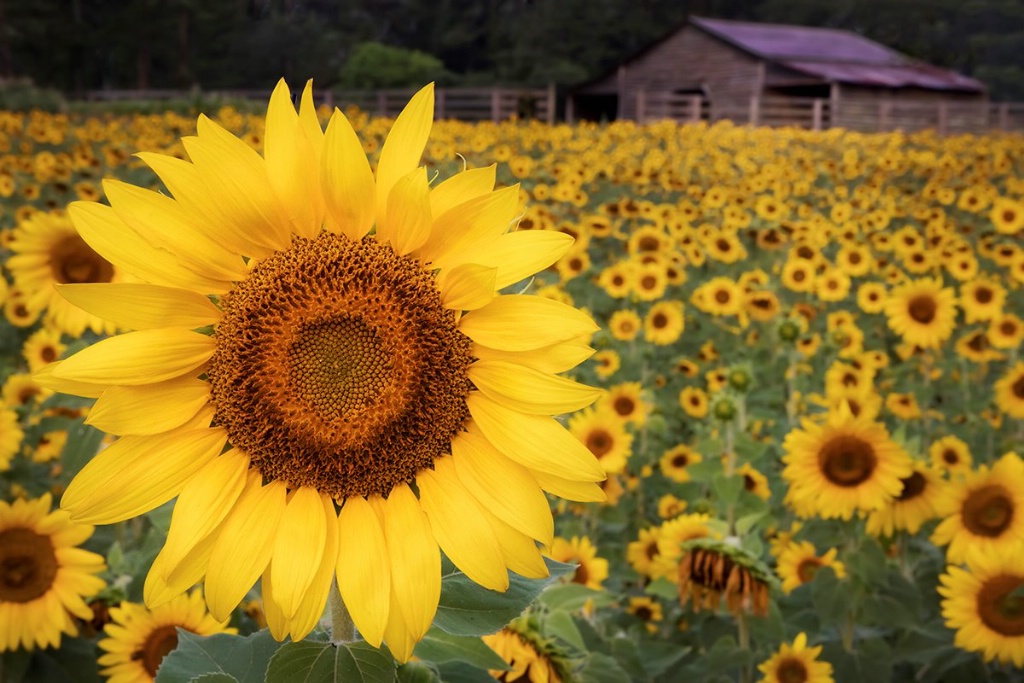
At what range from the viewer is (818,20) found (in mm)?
48969

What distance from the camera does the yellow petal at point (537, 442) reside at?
82cm

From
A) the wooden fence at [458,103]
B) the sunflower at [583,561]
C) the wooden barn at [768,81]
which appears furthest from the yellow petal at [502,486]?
the wooden barn at [768,81]

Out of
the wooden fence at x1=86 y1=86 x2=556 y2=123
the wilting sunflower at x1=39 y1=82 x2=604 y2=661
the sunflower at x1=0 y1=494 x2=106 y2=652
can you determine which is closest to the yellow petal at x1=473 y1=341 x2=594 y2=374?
the wilting sunflower at x1=39 y1=82 x2=604 y2=661

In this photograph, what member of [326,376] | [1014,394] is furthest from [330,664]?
[1014,394]

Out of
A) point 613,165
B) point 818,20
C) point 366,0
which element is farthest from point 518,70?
point 613,165

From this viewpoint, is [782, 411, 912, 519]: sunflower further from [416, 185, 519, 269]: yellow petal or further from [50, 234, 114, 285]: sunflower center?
[50, 234, 114, 285]: sunflower center

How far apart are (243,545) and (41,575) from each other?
897mm

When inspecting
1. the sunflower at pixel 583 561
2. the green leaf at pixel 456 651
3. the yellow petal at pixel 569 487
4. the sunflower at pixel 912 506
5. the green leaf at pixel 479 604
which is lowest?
the sunflower at pixel 583 561

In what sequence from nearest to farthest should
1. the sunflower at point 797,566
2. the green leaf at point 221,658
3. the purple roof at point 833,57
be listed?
1. the green leaf at point 221,658
2. the sunflower at point 797,566
3. the purple roof at point 833,57

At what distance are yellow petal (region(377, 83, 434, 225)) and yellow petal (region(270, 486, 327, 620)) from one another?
28 centimetres

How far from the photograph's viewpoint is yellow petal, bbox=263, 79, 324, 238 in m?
0.85

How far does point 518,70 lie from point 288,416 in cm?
4233

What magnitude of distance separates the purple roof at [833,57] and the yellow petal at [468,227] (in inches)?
1139

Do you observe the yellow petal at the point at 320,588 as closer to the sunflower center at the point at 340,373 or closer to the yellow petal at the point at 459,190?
the sunflower center at the point at 340,373
